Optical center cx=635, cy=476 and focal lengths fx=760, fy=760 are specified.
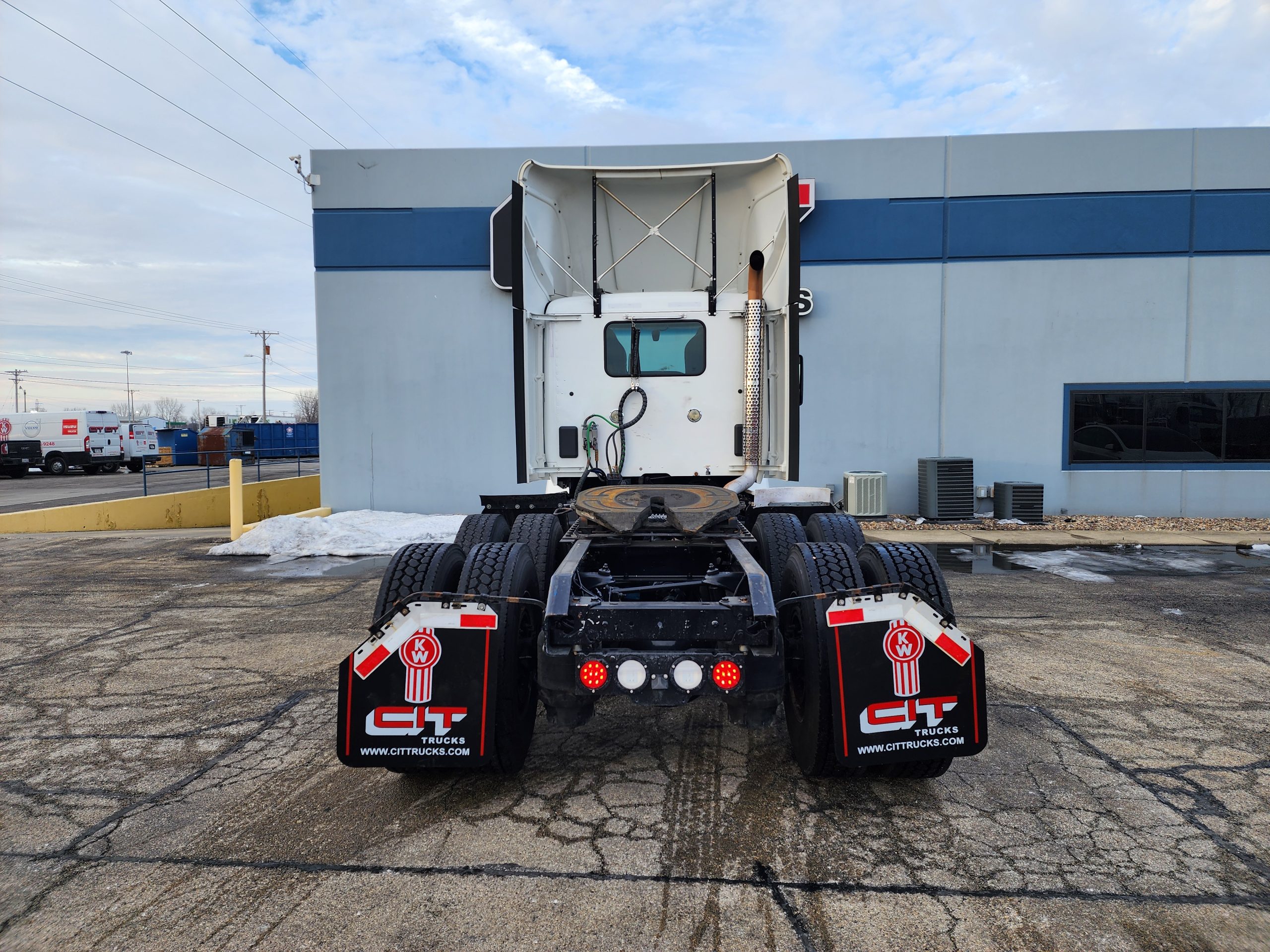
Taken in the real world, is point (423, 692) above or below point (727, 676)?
below

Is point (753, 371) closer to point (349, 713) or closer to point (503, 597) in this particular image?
point (503, 597)

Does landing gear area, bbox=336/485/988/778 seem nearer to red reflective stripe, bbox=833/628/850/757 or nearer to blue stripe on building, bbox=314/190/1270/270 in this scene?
red reflective stripe, bbox=833/628/850/757

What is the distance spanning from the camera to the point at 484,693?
11.2 feet

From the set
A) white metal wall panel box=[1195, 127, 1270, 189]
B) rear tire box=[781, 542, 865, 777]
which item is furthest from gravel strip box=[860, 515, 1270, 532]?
rear tire box=[781, 542, 865, 777]

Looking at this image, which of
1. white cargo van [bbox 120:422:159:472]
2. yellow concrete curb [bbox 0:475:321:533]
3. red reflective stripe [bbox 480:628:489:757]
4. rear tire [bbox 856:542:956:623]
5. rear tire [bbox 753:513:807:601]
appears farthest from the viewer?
white cargo van [bbox 120:422:159:472]

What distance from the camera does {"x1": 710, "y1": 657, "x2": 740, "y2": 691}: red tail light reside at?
10.8 feet

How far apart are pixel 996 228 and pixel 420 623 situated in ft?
42.5

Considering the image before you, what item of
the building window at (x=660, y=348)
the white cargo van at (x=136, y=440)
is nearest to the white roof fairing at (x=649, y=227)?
the building window at (x=660, y=348)

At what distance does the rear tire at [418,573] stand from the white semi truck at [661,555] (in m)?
0.02

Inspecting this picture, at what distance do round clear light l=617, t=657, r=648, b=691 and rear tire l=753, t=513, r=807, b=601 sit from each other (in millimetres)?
1564

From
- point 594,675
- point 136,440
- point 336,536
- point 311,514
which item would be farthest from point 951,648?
point 136,440

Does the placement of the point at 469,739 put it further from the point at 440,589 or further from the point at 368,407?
the point at 368,407

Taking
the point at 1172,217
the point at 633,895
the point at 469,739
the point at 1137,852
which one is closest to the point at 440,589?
the point at 469,739

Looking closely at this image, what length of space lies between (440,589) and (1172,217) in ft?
46.9
